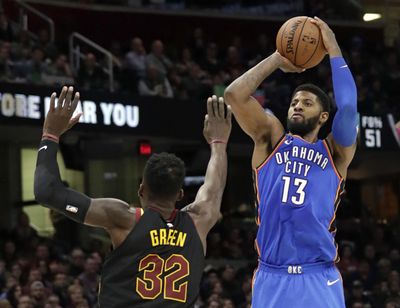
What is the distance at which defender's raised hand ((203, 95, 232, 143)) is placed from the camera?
5785 mm

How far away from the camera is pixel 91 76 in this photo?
693 inches

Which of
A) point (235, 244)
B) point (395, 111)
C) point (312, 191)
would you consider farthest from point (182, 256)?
point (395, 111)

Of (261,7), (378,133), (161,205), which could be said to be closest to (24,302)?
(161,205)

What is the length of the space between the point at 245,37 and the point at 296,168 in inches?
679

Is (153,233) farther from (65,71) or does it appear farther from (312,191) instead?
(65,71)

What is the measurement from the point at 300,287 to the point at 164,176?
1693 mm

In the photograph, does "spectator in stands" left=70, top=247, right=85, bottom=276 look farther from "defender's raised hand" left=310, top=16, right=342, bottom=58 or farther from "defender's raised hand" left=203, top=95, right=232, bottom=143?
"defender's raised hand" left=203, top=95, right=232, bottom=143

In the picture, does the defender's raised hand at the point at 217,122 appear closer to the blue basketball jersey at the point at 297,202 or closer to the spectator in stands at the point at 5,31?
the blue basketball jersey at the point at 297,202

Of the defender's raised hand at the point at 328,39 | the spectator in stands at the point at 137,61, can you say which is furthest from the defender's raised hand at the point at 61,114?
the spectator in stands at the point at 137,61

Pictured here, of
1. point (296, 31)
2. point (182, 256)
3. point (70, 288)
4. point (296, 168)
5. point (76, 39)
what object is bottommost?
point (70, 288)

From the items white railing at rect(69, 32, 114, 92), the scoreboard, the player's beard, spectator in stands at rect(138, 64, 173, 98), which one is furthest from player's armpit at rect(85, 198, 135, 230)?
the scoreboard

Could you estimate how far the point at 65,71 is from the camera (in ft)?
55.6

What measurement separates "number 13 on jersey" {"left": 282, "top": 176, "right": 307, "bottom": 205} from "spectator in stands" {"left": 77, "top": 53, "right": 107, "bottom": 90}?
10544 mm

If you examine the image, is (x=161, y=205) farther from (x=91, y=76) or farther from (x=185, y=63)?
(x=185, y=63)
